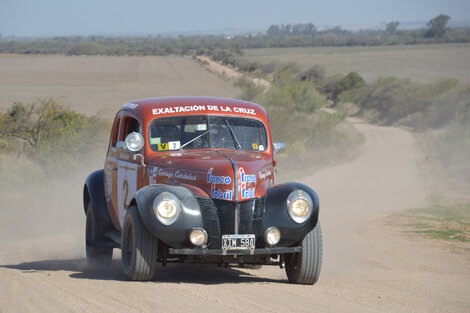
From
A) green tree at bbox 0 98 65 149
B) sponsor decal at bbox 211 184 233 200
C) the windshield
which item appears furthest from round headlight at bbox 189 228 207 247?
green tree at bbox 0 98 65 149

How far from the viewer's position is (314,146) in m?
28.2

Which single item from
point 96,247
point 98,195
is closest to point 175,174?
point 98,195

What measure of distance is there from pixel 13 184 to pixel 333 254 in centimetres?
1152

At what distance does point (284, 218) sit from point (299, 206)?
0.66ft

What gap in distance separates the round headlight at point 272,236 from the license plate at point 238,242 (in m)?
0.15

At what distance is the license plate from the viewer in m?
7.27

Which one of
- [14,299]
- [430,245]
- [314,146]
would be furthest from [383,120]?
[14,299]

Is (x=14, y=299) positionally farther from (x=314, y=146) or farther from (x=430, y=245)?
(x=314, y=146)

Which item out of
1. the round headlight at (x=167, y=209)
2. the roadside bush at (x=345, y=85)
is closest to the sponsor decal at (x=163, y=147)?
the round headlight at (x=167, y=209)

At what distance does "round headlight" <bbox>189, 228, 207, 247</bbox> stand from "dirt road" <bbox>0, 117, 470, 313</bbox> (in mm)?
452

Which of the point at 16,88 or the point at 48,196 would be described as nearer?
the point at 48,196

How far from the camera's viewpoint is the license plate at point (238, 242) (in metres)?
7.27

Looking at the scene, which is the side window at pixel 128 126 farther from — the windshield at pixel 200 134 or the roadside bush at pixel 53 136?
the roadside bush at pixel 53 136

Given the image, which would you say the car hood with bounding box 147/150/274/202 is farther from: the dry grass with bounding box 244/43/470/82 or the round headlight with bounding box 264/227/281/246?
the dry grass with bounding box 244/43/470/82
